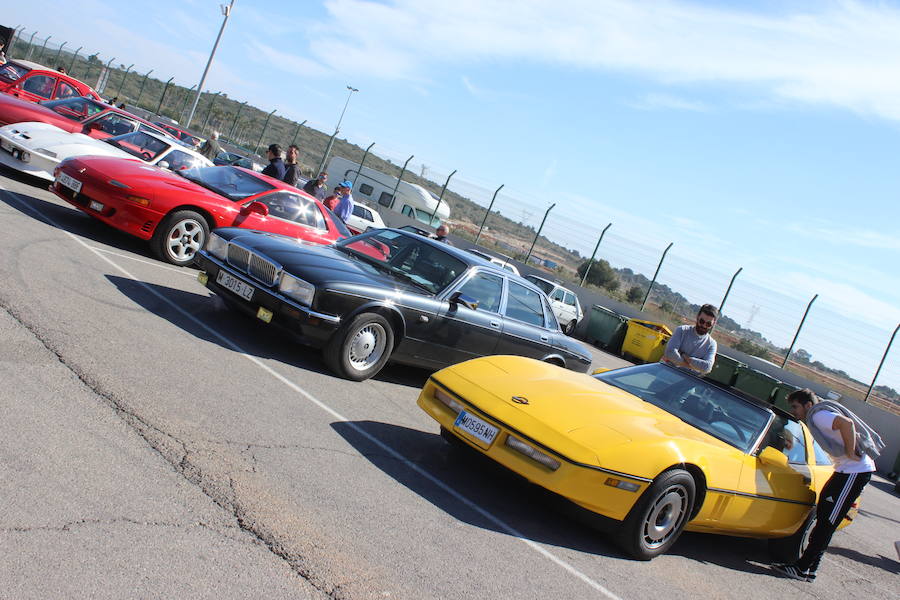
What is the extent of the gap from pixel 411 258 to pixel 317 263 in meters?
1.17

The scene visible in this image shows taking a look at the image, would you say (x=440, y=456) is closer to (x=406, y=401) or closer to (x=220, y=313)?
(x=406, y=401)

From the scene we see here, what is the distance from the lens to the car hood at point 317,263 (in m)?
6.53

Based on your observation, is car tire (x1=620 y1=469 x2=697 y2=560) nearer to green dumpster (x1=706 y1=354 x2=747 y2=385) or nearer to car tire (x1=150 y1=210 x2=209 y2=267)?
car tire (x1=150 y1=210 x2=209 y2=267)

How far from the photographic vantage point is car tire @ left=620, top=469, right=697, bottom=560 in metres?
4.74

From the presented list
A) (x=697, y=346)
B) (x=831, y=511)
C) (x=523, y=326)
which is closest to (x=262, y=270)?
(x=523, y=326)

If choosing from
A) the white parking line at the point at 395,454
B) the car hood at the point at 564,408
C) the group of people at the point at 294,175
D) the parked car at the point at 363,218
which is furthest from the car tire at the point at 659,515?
the parked car at the point at 363,218

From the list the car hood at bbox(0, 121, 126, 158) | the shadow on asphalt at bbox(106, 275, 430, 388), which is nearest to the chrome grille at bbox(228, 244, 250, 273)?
the shadow on asphalt at bbox(106, 275, 430, 388)

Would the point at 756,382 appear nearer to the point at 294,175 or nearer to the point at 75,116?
the point at 294,175

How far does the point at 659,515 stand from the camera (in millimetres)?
4934

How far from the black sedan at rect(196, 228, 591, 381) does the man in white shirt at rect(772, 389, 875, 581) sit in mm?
3007

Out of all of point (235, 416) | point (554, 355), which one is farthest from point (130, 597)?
point (554, 355)

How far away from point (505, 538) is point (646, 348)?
18707mm

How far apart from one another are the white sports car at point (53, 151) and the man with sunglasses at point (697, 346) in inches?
267

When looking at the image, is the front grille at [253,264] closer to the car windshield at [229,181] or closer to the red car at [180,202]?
the red car at [180,202]
